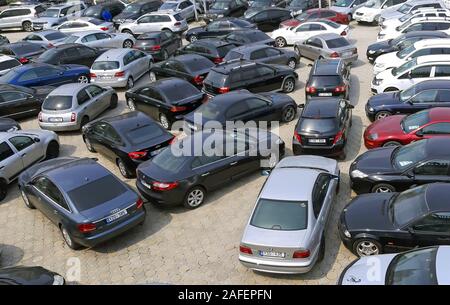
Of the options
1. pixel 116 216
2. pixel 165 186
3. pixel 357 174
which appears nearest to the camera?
pixel 116 216

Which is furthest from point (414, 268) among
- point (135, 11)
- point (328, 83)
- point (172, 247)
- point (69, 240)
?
point (135, 11)

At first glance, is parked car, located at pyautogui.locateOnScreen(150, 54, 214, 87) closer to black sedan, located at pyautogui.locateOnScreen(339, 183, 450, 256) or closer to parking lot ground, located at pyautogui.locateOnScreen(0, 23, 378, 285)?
parking lot ground, located at pyautogui.locateOnScreen(0, 23, 378, 285)

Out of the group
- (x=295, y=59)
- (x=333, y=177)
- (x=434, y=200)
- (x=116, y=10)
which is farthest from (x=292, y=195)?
(x=116, y=10)

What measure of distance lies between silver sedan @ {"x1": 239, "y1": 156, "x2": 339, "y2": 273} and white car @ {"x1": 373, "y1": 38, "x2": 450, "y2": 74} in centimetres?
934

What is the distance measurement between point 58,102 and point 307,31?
1286 cm

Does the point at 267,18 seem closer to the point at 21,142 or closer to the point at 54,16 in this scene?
the point at 54,16

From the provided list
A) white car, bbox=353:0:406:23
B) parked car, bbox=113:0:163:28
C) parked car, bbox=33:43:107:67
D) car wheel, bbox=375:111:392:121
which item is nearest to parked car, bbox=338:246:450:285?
car wheel, bbox=375:111:392:121

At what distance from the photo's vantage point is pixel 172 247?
9.39m

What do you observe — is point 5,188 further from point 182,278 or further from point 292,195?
point 292,195

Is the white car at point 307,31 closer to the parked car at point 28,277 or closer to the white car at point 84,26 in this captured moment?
the white car at point 84,26

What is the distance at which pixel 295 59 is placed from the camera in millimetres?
19203

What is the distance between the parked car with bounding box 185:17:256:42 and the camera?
931 inches

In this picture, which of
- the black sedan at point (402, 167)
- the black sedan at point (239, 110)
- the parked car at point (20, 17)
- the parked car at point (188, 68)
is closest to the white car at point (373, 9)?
the parked car at point (188, 68)

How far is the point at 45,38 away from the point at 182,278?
19.5 meters
